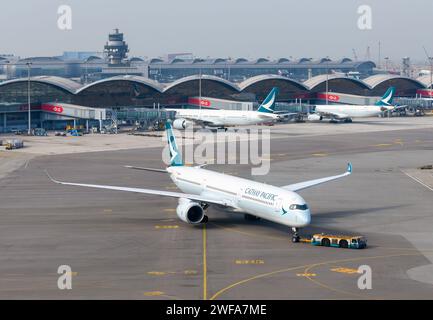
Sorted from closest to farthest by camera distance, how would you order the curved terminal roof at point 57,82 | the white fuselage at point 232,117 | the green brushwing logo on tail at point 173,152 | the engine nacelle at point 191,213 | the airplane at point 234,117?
the engine nacelle at point 191,213 < the green brushwing logo on tail at point 173,152 < the white fuselage at point 232,117 < the airplane at point 234,117 < the curved terminal roof at point 57,82

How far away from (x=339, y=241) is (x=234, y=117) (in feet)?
355

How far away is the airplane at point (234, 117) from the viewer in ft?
545

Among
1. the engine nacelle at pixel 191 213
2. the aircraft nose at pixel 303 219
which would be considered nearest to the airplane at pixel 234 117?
the engine nacelle at pixel 191 213

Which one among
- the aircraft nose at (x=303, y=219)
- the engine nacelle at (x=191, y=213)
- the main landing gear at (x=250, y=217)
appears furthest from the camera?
the main landing gear at (x=250, y=217)

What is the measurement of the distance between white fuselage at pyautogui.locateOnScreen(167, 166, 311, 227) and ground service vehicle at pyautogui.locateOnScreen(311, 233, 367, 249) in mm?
1691

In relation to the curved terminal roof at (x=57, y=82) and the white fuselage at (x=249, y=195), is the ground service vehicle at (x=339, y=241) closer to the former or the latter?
the white fuselage at (x=249, y=195)

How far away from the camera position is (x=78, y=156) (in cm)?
12650

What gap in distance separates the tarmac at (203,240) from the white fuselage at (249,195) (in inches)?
71.3

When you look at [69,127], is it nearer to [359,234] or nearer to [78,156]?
[78,156]

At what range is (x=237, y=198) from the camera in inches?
2660

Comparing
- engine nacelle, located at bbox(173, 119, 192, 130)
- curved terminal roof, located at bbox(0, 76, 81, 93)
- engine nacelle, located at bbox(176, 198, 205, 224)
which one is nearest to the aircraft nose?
engine nacelle, located at bbox(176, 198, 205, 224)

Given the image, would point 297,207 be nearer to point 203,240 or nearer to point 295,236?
point 295,236

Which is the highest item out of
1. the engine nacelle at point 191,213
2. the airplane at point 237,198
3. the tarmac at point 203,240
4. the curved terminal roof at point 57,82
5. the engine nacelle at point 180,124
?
the curved terminal roof at point 57,82
